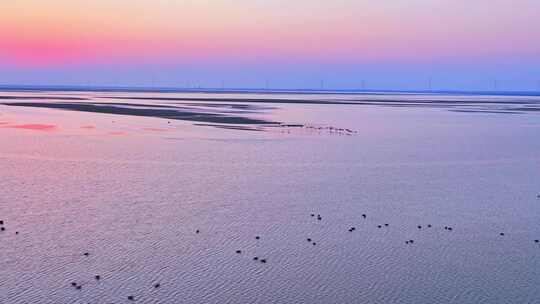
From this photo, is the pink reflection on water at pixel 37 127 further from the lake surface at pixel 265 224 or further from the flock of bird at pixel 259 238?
the flock of bird at pixel 259 238

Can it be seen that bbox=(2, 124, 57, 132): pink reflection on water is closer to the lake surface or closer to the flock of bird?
the lake surface

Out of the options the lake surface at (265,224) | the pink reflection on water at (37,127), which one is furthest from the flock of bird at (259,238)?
the pink reflection on water at (37,127)

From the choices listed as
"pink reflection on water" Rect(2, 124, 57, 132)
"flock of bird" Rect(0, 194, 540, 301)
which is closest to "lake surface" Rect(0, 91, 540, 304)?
"flock of bird" Rect(0, 194, 540, 301)

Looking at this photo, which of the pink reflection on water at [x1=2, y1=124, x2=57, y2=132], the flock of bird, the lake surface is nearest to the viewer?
the flock of bird

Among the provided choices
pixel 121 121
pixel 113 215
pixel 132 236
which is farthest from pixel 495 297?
pixel 121 121

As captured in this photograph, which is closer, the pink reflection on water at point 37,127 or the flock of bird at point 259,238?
the flock of bird at point 259,238

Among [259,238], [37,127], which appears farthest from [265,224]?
[37,127]

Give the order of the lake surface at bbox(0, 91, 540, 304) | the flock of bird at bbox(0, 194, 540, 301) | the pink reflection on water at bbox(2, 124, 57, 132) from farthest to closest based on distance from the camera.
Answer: the pink reflection on water at bbox(2, 124, 57, 132) < the lake surface at bbox(0, 91, 540, 304) < the flock of bird at bbox(0, 194, 540, 301)

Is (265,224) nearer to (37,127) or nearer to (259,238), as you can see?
(259,238)

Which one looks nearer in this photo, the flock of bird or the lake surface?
the flock of bird
